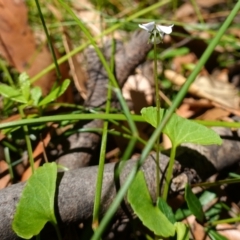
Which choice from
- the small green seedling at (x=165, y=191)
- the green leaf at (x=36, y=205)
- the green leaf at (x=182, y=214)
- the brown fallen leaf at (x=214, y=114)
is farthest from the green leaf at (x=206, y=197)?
the green leaf at (x=36, y=205)

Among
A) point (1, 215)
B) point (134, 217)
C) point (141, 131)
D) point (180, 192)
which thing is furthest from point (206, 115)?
point (1, 215)

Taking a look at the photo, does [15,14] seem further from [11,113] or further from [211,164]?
[211,164]

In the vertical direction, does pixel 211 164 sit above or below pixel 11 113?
below

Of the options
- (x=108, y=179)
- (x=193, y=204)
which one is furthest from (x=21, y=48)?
(x=193, y=204)

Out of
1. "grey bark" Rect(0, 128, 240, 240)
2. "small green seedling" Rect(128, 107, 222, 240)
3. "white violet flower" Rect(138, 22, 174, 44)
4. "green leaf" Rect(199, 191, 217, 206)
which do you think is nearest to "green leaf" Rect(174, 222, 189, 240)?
"small green seedling" Rect(128, 107, 222, 240)

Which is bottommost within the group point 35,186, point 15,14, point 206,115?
point 206,115

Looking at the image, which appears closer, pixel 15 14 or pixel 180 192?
pixel 180 192
